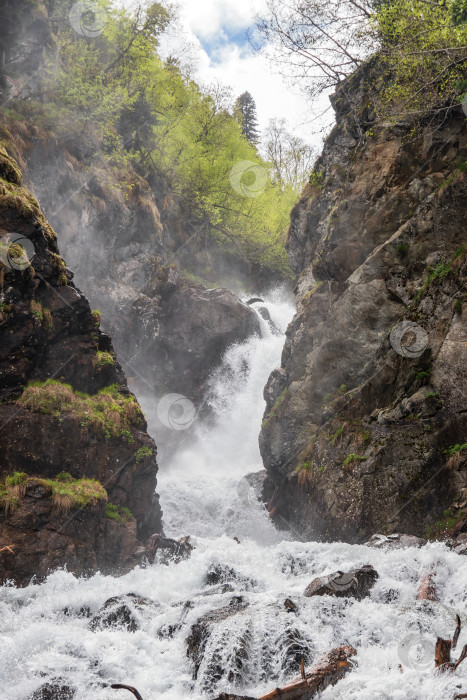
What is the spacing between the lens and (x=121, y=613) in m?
6.67

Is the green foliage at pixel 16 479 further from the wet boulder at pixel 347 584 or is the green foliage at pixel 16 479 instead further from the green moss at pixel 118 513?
the wet boulder at pixel 347 584

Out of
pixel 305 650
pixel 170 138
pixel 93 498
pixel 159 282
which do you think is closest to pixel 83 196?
pixel 159 282

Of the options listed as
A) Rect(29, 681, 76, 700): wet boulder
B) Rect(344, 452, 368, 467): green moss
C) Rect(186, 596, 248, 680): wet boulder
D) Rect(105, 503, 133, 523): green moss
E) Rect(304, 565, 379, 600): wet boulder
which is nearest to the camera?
Rect(29, 681, 76, 700): wet boulder

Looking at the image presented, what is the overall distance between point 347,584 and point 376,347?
7.40 meters

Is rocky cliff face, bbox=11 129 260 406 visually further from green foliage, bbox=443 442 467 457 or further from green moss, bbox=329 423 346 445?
green foliage, bbox=443 442 467 457

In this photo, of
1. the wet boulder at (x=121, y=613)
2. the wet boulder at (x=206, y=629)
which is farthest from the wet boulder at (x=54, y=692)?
the wet boulder at (x=121, y=613)

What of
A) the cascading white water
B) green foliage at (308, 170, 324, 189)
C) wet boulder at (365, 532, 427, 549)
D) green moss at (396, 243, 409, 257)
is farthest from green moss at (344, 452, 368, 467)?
green foliage at (308, 170, 324, 189)

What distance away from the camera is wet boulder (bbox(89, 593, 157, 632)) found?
253 inches

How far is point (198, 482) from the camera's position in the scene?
1925cm

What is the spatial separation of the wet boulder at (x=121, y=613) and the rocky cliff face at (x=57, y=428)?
2868 millimetres

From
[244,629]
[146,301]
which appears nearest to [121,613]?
[244,629]

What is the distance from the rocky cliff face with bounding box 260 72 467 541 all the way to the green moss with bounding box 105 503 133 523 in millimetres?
4883

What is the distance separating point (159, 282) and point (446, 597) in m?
20.3

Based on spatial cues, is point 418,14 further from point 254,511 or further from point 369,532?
point 254,511
